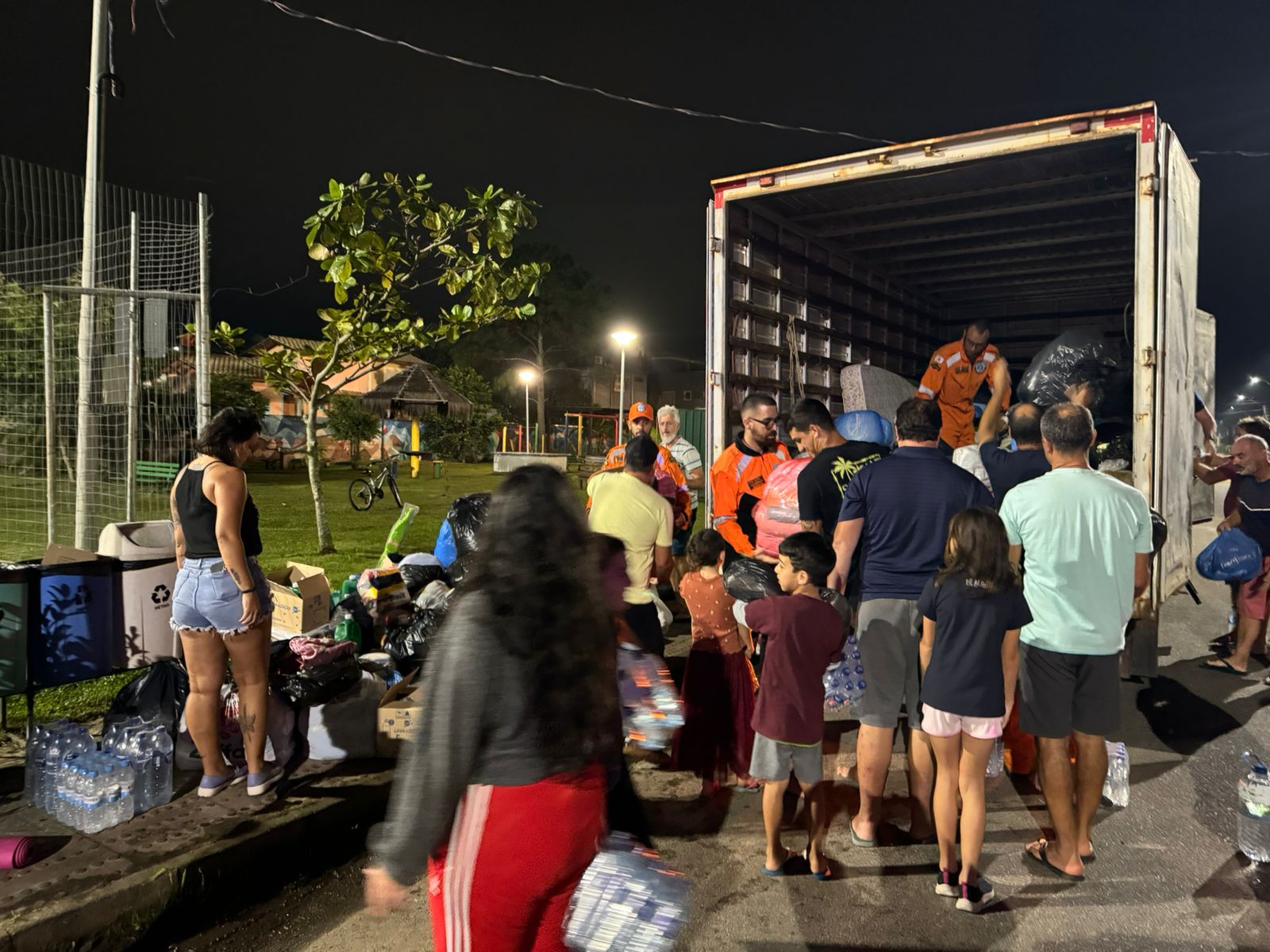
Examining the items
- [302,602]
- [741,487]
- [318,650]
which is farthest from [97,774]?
[741,487]

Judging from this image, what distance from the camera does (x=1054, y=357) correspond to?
7.88 m

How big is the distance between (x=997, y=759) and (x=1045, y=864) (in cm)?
88

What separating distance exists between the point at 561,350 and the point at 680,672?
47902 mm

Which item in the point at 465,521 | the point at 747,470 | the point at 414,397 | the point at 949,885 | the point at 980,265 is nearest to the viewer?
the point at 949,885

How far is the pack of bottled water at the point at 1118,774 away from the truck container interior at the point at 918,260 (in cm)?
400

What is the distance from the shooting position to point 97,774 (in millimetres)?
3492

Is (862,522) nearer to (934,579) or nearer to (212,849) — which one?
(934,579)

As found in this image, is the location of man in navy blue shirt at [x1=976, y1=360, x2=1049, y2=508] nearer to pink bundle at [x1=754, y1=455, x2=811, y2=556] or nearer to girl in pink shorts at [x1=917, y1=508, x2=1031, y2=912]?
pink bundle at [x1=754, y1=455, x2=811, y2=556]

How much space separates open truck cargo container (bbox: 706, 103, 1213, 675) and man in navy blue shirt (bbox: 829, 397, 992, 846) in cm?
285

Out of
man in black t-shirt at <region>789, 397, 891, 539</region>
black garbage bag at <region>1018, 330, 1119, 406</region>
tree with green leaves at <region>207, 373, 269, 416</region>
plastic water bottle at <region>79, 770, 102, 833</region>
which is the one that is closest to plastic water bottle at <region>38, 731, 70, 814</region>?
plastic water bottle at <region>79, 770, 102, 833</region>

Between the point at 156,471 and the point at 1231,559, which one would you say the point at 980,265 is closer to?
the point at 1231,559

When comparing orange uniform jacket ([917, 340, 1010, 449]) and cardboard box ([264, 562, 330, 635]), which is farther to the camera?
orange uniform jacket ([917, 340, 1010, 449])

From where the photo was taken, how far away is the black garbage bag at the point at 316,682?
4.24m

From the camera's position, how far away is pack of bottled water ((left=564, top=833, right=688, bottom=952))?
1651mm
